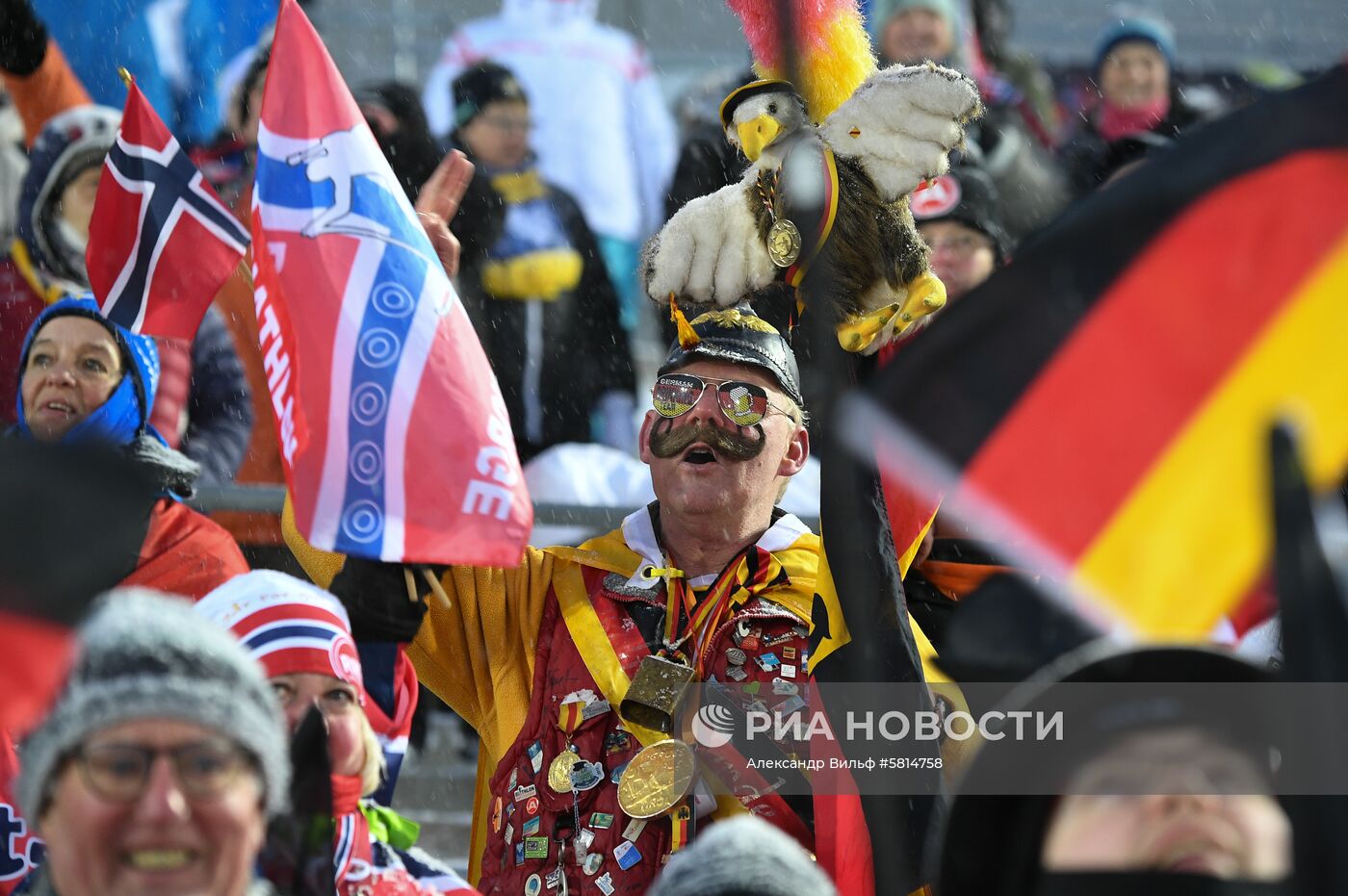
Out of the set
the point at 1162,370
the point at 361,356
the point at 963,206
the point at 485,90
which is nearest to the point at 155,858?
the point at 361,356

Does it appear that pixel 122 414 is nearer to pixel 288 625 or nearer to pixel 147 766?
pixel 288 625

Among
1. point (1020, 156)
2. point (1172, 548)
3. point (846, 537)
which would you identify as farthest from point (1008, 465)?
point (1020, 156)

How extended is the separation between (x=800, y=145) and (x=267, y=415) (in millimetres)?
2423

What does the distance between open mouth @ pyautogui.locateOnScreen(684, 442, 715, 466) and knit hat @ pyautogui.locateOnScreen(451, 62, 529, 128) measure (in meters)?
2.57

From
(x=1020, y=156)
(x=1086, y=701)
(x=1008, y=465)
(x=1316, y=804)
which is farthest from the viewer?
(x=1020, y=156)

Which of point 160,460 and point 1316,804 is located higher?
point 160,460

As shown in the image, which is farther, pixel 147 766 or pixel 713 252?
pixel 713 252

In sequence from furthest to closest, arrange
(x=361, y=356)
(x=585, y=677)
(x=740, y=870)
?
(x=585, y=677)
(x=361, y=356)
(x=740, y=870)

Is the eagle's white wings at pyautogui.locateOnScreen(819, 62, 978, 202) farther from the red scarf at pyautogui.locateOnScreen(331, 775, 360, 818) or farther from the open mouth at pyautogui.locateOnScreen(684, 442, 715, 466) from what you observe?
the red scarf at pyautogui.locateOnScreen(331, 775, 360, 818)

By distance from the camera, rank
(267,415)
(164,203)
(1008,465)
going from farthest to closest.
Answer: (267,415)
(164,203)
(1008,465)

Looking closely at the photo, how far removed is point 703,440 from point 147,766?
2.20m

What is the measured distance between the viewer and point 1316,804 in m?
2.80

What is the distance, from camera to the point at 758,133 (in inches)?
185

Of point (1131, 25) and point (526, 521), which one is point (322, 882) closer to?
point (526, 521)
